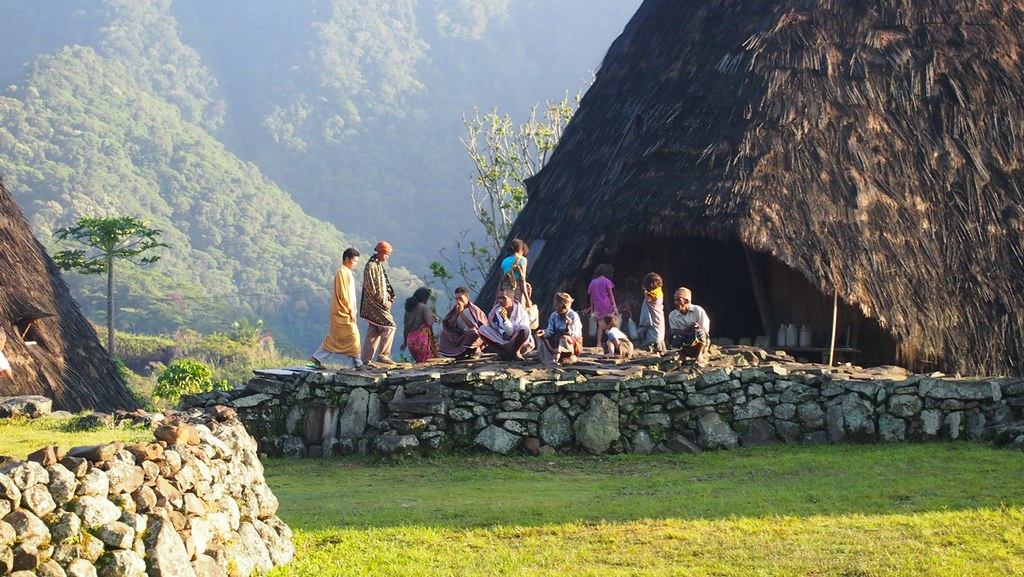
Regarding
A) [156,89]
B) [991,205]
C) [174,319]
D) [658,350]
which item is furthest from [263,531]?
[156,89]

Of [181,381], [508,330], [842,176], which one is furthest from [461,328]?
[181,381]

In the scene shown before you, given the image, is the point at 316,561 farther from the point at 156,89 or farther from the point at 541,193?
the point at 156,89

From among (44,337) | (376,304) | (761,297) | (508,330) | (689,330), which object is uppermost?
(761,297)

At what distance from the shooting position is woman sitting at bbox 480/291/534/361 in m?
15.1

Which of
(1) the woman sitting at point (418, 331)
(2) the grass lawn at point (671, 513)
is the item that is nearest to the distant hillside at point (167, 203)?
(1) the woman sitting at point (418, 331)

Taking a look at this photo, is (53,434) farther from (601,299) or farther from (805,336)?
(805,336)

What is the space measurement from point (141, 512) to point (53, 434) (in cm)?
654

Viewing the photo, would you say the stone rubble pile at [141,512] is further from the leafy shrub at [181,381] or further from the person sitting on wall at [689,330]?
the leafy shrub at [181,381]

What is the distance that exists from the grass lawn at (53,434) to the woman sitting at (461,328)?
4068mm

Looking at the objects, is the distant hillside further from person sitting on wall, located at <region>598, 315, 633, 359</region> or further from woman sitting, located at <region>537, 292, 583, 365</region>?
woman sitting, located at <region>537, 292, 583, 365</region>

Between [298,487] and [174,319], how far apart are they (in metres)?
45.3

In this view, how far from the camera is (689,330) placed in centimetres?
1403

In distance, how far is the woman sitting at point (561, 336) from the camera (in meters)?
14.5

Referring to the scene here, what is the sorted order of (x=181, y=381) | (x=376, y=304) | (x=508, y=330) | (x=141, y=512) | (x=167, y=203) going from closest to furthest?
(x=141, y=512) → (x=376, y=304) → (x=508, y=330) → (x=181, y=381) → (x=167, y=203)
